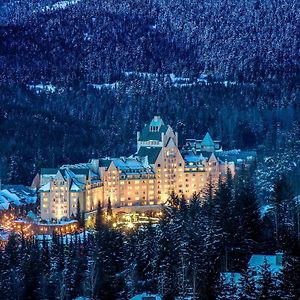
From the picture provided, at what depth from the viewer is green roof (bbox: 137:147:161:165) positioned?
96.5 meters

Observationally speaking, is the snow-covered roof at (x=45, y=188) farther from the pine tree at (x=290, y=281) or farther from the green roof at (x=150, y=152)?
the pine tree at (x=290, y=281)

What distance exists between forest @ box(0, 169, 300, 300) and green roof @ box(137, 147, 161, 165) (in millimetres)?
28322

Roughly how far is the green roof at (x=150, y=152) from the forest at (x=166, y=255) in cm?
2832

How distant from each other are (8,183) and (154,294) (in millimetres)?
71142

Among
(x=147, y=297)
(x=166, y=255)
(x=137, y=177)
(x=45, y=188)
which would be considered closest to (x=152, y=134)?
(x=137, y=177)

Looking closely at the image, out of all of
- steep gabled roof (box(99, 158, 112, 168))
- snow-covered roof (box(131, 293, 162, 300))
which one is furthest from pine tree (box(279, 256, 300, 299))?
steep gabled roof (box(99, 158, 112, 168))

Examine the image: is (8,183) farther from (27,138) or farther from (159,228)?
(159,228)

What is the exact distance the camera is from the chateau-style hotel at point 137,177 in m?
87.7

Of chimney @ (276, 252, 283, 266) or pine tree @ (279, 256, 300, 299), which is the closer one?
pine tree @ (279, 256, 300, 299)

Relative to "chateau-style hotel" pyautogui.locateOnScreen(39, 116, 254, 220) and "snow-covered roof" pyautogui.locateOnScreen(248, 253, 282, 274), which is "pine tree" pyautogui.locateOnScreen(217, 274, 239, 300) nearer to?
"snow-covered roof" pyautogui.locateOnScreen(248, 253, 282, 274)

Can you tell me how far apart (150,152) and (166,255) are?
40.0 metres

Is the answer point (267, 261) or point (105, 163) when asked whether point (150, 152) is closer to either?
point (105, 163)

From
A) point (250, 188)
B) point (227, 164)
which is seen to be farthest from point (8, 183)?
point (250, 188)

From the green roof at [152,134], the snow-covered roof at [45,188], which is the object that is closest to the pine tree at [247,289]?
the snow-covered roof at [45,188]
